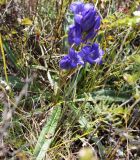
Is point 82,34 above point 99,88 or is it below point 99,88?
above

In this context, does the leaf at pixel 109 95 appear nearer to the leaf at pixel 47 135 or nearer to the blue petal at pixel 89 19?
the leaf at pixel 47 135

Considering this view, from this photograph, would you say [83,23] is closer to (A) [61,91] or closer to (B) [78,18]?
(B) [78,18]

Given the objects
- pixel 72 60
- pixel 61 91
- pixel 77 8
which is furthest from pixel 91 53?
pixel 61 91

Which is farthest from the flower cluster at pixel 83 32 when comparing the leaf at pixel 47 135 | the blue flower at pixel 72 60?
the leaf at pixel 47 135

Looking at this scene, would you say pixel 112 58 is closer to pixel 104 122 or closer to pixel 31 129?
pixel 104 122

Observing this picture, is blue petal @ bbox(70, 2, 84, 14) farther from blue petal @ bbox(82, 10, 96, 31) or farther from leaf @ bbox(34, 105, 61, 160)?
leaf @ bbox(34, 105, 61, 160)

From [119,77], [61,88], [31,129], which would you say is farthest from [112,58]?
[31,129]
